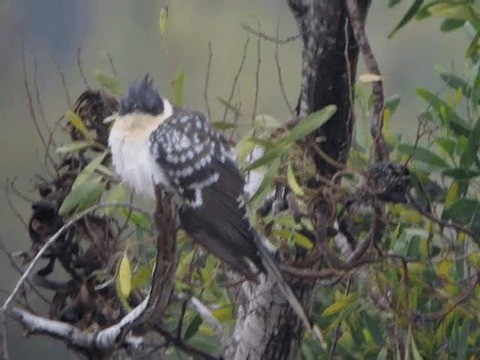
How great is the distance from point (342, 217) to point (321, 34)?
187 mm

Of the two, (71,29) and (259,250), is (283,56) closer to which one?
(71,29)

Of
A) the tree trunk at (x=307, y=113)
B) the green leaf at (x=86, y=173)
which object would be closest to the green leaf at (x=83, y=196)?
the green leaf at (x=86, y=173)

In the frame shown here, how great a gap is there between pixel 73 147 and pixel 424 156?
36 centimetres

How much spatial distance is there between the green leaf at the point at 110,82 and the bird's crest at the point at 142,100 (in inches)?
0.6

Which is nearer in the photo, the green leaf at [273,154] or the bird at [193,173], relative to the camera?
the green leaf at [273,154]

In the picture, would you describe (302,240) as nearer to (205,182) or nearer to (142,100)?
(205,182)

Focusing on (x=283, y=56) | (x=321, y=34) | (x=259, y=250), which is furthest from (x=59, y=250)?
(x=283, y=56)

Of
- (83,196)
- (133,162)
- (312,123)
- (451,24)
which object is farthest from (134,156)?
(451,24)

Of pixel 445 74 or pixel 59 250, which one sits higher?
pixel 445 74

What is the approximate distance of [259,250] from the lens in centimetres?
99

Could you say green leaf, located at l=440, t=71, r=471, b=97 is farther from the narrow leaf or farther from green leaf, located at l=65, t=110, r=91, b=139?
green leaf, located at l=65, t=110, r=91, b=139

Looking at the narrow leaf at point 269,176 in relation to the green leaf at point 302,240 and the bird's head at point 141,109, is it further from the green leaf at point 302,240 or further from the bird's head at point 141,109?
the bird's head at point 141,109

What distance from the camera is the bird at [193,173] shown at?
3.29 feet

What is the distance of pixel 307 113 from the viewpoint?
1003 millimetres
